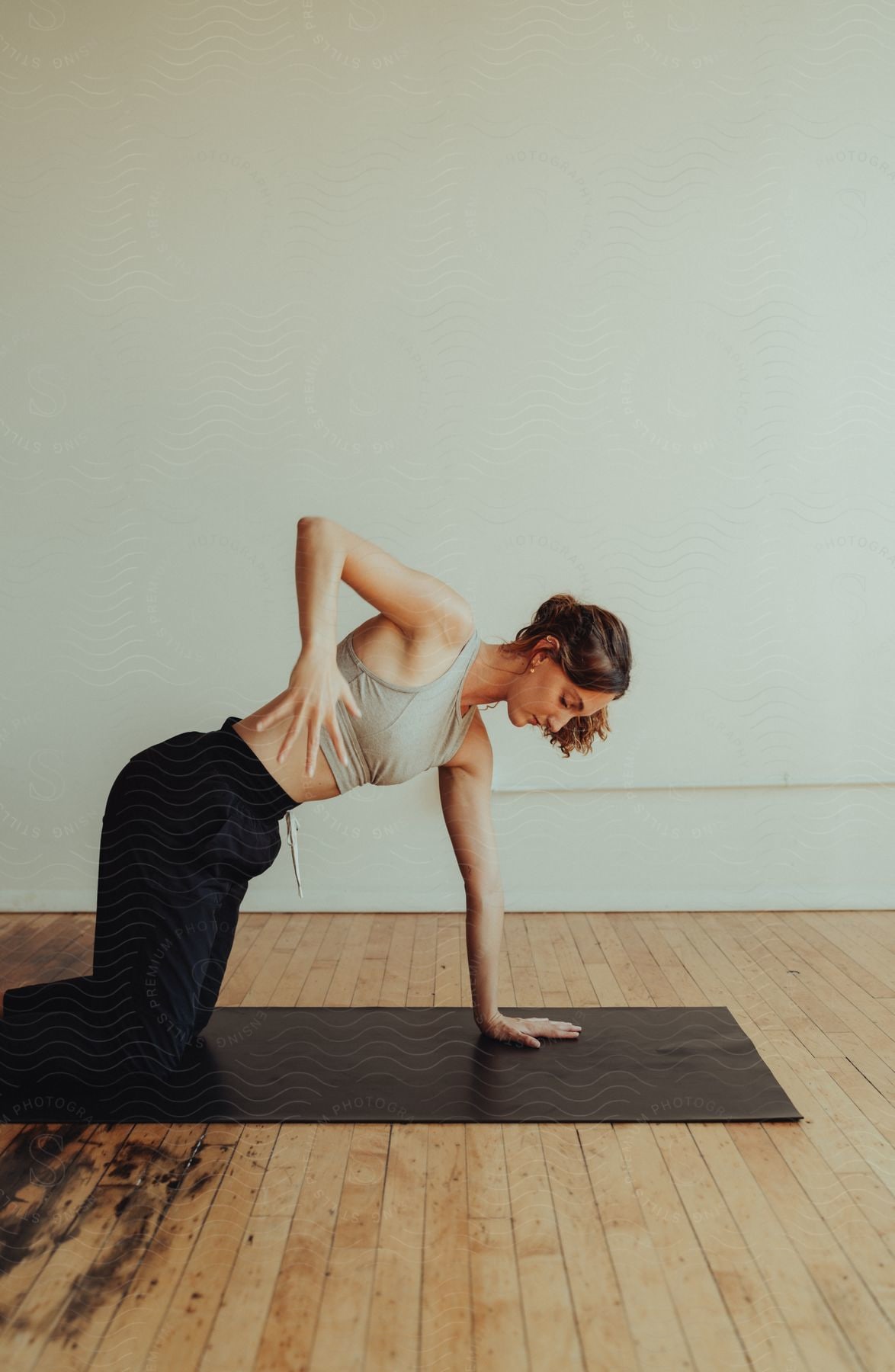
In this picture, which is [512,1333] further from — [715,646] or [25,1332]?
[715,646]

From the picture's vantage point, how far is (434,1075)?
2363 millimetres

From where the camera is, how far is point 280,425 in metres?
3.53

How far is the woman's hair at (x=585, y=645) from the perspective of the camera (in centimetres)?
226

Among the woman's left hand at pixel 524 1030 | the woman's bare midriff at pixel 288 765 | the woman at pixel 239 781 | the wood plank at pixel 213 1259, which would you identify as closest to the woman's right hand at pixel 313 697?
the woman at pixel 239 781

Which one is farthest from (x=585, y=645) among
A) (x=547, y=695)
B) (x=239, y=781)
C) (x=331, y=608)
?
(x=239, y=781)

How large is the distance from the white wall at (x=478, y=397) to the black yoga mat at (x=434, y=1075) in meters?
1.03

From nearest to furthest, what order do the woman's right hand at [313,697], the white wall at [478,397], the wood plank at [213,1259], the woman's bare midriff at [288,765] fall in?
1. the wood plank at [213,1259]
2. the woman's right hand at [313,697]
3. the woman's bare midriff at [288,765]
4. the white wall at [478,397]

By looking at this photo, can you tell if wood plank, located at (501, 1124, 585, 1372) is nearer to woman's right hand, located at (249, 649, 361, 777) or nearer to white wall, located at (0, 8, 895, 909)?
woman's right hand, located at (249, 649, 361, 777)

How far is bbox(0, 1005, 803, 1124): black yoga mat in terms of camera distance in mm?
2205

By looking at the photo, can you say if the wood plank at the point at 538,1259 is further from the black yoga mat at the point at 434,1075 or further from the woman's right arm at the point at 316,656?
the woman's right arm at the point at 316,656

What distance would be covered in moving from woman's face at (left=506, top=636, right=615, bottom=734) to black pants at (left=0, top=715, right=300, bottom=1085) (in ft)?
1.77

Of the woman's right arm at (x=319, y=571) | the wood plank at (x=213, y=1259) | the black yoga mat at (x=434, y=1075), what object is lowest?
the wood plank at (x=213, y=1259)

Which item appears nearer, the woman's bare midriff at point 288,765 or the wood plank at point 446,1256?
the wood plank at point 446,1256

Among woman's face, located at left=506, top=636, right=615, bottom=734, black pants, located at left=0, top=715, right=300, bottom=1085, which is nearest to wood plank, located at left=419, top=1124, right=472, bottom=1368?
black pants, located at left=0, top=715, right=300, bottom=1085
